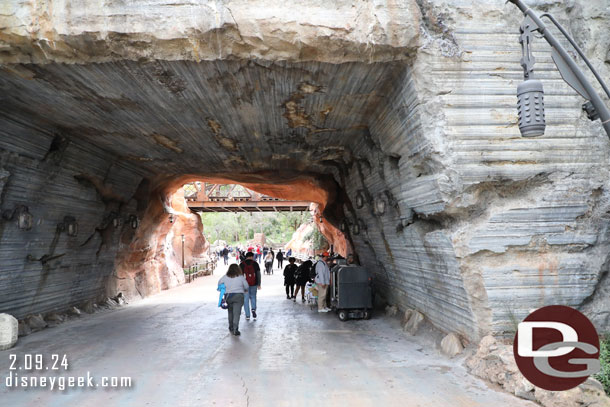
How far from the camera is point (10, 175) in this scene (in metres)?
6.96

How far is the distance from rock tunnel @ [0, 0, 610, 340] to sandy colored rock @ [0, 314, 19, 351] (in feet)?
3.32

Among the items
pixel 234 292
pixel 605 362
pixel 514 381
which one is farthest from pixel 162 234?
pixel 605 362

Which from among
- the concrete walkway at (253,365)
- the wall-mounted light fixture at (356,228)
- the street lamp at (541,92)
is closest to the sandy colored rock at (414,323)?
the concrete walkway at (253,365)

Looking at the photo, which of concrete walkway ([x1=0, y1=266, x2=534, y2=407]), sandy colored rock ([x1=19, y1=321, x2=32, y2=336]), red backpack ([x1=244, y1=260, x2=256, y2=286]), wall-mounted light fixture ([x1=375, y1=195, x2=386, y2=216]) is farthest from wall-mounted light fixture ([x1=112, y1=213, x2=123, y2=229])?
wall-mounted light fixture ([x1=375, y1=195, x2=386, y2=216])

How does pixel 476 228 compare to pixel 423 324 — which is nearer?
pixel 476 228

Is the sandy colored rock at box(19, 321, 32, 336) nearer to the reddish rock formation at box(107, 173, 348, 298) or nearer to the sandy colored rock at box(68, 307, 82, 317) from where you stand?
the sandy colored rock at box(68, 307, 82, 317)

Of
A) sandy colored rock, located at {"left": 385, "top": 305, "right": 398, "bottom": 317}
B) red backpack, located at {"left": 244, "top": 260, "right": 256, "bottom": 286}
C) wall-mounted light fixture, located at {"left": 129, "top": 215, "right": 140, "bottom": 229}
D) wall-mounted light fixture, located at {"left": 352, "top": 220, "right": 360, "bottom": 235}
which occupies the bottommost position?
sandy colored rock, located at {"left": 385, "top": 305, "right": 398, "bottom": 317}

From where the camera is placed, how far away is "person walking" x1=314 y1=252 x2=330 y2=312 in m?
9.69

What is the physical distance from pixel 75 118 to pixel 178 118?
1845 millimetres

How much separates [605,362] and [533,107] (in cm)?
316

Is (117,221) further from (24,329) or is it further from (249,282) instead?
(249,282)

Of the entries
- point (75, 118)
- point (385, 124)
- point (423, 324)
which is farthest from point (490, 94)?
point (75, 118)

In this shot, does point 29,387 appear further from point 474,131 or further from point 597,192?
point 597,192

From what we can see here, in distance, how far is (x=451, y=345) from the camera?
5707 mm
